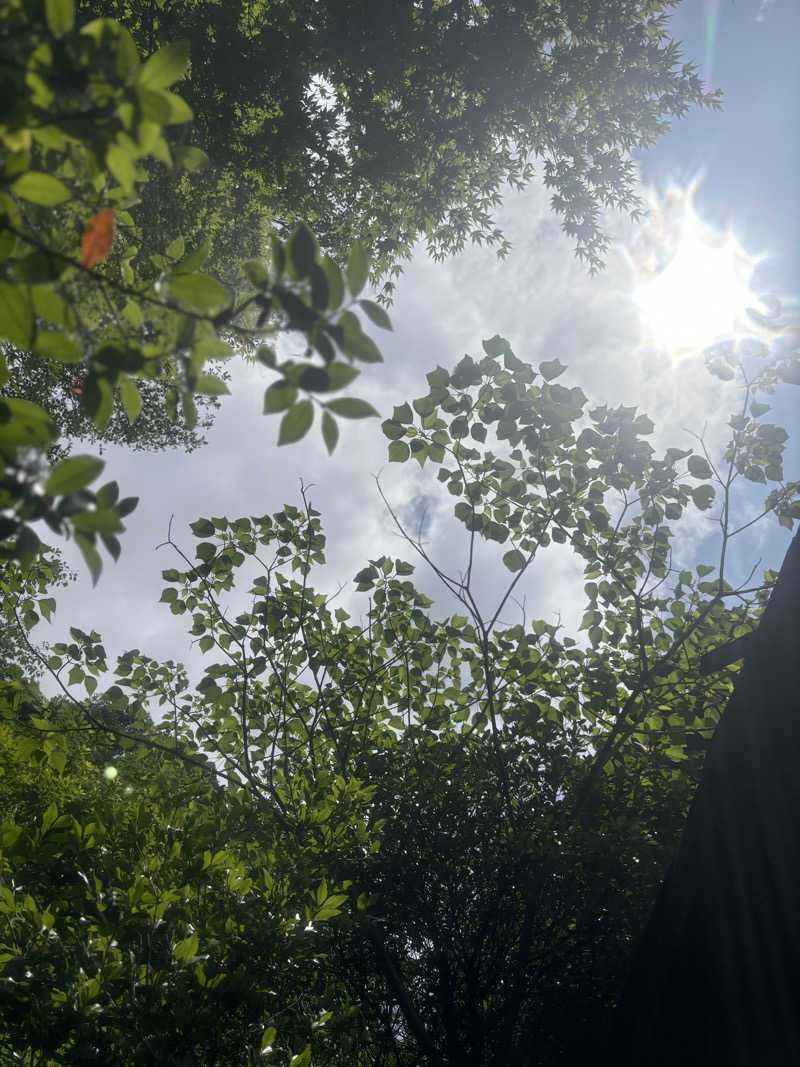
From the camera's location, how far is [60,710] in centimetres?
482

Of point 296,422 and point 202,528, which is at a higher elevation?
point 202,528

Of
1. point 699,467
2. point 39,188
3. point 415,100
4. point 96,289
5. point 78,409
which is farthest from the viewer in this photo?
point 78,409

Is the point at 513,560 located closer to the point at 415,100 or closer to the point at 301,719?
the point at 301,719

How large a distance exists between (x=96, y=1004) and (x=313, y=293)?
271 centimetres

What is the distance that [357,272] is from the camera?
0.98 m

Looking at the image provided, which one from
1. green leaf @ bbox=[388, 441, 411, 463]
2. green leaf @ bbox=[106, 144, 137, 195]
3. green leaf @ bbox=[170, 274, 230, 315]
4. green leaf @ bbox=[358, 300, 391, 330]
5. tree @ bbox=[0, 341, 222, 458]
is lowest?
green leaf @ bbox=[170, 274, 230, 315]

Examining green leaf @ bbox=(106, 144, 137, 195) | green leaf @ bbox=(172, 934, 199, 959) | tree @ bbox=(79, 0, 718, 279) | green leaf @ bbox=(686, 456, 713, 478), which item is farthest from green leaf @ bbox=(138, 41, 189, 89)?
tree @ bbox=(79, 0, 718, 279)

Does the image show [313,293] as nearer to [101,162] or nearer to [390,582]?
Answer: [101,162]

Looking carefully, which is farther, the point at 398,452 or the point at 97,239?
the point at 398,452

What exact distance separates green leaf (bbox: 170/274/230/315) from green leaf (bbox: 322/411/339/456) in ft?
Answer: 0.89

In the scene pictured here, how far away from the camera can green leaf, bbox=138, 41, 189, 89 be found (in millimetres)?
897

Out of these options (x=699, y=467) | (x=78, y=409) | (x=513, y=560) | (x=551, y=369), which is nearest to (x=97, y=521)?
(x=551, y=369)

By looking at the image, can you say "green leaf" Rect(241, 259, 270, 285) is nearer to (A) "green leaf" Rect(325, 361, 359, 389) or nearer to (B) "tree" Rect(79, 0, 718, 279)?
(A) "green leaf" Rect(325, 361, 359, 389)

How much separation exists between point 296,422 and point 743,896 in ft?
8.99
